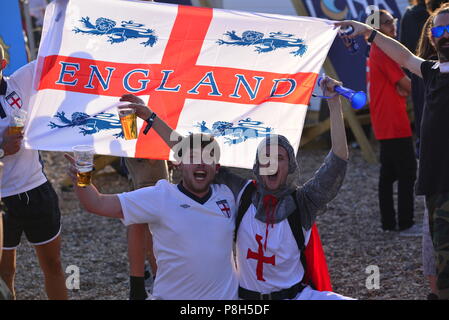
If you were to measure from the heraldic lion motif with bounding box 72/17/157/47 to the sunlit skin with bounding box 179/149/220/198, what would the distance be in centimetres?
158

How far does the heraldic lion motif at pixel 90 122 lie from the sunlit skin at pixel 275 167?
132 cm

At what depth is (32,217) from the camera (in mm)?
5070

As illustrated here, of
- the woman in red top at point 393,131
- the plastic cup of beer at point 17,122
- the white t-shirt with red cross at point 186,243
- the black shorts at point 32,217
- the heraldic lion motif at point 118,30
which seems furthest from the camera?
the woman in red top at point 393,131

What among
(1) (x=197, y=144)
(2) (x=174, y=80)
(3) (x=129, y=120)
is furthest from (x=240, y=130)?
(1) (x=197, y=144)

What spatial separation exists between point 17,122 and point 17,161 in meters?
0.27

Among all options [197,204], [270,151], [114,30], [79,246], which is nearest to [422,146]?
[270,151]

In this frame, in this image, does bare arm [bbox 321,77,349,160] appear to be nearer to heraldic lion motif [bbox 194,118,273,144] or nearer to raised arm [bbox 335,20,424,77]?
raised arm [bbox 335,20,424,77]

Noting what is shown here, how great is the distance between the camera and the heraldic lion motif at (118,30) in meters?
5.47

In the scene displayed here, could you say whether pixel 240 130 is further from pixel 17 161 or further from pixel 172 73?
pixel 17 161

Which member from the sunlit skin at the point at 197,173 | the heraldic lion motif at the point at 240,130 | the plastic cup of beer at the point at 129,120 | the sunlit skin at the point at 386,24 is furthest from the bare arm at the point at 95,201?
the sunlit skin at the point at 386,24

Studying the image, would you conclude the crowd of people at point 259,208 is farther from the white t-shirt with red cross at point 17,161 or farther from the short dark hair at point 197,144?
the white t-shirt with red cross at point 17,161

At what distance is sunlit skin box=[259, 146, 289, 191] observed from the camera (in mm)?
4199

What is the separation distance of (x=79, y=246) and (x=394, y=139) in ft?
9.96
